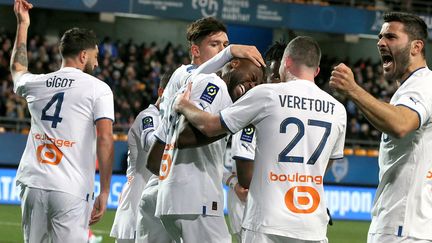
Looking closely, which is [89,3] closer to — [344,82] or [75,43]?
[75,43]

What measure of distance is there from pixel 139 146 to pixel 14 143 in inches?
475

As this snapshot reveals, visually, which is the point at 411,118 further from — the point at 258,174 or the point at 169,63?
the point at 169,63

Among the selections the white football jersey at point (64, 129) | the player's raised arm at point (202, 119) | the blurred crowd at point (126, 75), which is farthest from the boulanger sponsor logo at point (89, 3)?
the player's raised arm at point (202, 119)

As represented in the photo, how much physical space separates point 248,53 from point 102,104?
4.15ft

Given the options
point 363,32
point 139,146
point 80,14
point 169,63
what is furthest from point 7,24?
point 139,146

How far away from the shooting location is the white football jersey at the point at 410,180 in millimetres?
5328

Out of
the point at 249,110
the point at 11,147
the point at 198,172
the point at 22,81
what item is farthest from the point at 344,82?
the point at 11,147

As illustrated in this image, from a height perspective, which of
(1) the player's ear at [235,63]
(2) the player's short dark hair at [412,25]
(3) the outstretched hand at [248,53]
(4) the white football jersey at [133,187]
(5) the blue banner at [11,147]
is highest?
(2) the player's short dark hair at [412,25]

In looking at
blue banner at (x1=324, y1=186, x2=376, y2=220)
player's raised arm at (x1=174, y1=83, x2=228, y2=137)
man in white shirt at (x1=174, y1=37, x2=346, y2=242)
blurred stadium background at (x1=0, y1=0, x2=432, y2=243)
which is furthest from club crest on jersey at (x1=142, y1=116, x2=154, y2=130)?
blue banner at (x1=324, y1=186, x2=376, y2=220)

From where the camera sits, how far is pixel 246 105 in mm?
5305

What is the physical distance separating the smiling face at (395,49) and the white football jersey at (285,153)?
0.49 metres

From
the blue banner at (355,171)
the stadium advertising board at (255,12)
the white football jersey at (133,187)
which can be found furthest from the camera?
the stadium advertising board at (255,12)

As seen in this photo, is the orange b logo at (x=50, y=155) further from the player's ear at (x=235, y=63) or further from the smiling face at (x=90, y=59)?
the player's ear at (x=235, y=63)

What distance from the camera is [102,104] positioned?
21.3 ft
